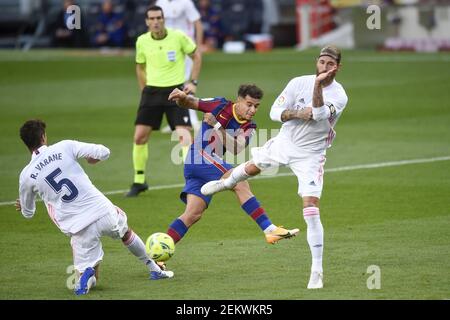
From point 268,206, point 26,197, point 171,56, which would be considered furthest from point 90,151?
point 171,56

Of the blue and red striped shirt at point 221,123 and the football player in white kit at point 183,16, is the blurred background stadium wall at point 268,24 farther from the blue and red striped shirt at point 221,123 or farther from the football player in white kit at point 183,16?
the blue and red striped shirt at point 221,123

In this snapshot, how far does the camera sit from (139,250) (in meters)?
10.4

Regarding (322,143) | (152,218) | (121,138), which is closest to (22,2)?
(121,138)

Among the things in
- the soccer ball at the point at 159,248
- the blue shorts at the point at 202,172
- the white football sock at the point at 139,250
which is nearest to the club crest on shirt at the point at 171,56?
the blue shorts at the point at 202,172

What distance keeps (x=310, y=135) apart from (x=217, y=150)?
132cm

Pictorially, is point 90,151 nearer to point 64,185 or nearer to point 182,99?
point 64,185

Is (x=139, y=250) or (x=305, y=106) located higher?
(x=305, y=106)

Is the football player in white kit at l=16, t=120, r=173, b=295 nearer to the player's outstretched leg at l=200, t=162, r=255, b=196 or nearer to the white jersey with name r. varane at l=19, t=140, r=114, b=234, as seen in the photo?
the white jersey with name r. varane at l=19, t=140, r=114, b=234

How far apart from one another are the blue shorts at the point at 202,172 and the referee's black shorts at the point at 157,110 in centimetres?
456

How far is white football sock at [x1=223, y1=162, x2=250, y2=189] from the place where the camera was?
35.5 ft

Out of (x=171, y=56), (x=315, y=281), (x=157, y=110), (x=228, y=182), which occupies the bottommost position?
(x=315, y=281)

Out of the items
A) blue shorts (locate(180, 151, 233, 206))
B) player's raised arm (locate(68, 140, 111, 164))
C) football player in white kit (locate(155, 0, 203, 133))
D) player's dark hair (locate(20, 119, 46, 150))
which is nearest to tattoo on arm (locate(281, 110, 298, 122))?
blue shorts (locate(180, 151, 233, 206))
